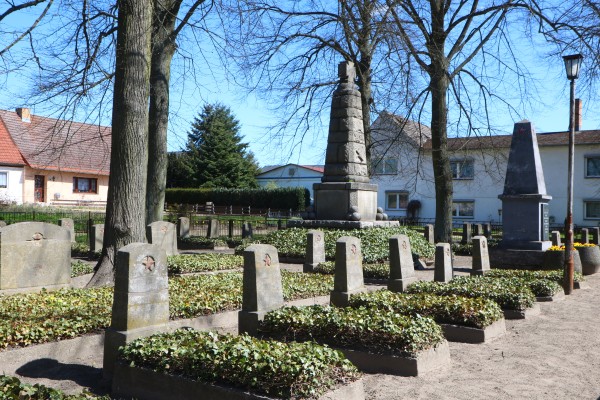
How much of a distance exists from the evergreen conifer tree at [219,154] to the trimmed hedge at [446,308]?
48.6m

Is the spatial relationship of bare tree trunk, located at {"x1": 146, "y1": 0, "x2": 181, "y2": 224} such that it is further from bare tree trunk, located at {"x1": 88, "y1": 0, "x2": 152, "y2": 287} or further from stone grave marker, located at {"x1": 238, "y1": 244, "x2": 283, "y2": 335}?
stone grave marker, located at {"x1": 238, "y1": 244, "x2": 283, "y2": 335}

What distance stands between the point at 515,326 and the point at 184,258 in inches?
346

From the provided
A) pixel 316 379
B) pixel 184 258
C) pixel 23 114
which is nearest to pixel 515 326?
pixel 316 379

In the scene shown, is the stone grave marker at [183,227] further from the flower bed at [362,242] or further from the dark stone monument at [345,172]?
the dark stone monument at [345,172]

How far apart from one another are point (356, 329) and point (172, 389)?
2385mm

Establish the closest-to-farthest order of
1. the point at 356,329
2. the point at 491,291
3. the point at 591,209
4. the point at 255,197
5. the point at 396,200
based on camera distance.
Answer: the point at 356,329
the point at 491,291
the point at 591,209
the point at 396,200
the point at 255,197

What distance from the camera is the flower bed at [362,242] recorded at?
53.9 feet

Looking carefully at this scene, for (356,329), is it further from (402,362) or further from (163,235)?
(163,235)

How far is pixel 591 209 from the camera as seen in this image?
131 ft

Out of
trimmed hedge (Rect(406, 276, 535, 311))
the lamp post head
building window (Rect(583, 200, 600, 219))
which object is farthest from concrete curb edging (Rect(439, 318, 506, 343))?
building window (Rect(583, 200, 600, 219))

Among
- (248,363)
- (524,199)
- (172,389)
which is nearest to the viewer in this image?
(248,363)

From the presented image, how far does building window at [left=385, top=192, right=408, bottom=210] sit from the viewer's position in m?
Result: 46.8

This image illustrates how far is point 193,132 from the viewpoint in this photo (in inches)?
2371

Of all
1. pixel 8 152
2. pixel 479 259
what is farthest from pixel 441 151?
pixel 8 152
